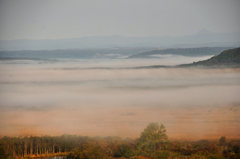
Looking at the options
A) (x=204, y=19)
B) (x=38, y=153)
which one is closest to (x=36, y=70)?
(x=38, y=153)

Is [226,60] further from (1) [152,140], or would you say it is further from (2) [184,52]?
(1) [152,140]

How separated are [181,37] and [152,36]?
53cm

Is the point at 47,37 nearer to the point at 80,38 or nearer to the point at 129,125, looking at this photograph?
the point at 80,38

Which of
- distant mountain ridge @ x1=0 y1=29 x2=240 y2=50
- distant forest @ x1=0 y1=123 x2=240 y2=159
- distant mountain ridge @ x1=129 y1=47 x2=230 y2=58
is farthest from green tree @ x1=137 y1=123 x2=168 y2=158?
distant mountain ridge @ x1=0 y1=29 x2=240 y2=50

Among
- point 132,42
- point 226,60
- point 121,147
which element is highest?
point 132,42

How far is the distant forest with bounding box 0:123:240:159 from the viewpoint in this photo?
718 cm

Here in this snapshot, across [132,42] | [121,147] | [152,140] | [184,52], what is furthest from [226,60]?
[121,147]

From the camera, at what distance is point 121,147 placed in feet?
23.7

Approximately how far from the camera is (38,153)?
727cm

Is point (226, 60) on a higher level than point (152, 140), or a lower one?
higher

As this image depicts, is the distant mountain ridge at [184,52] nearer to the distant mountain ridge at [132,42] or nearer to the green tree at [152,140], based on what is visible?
the distant mountain ridge at [132,42]

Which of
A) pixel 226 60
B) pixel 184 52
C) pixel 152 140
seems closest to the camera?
pixel 152 140

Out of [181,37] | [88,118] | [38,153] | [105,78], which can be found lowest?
[38,153]

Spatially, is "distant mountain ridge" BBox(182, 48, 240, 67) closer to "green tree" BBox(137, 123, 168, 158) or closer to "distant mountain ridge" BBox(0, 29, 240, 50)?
"distant mountain ridge" BBox(0, 29, 240, 50)
